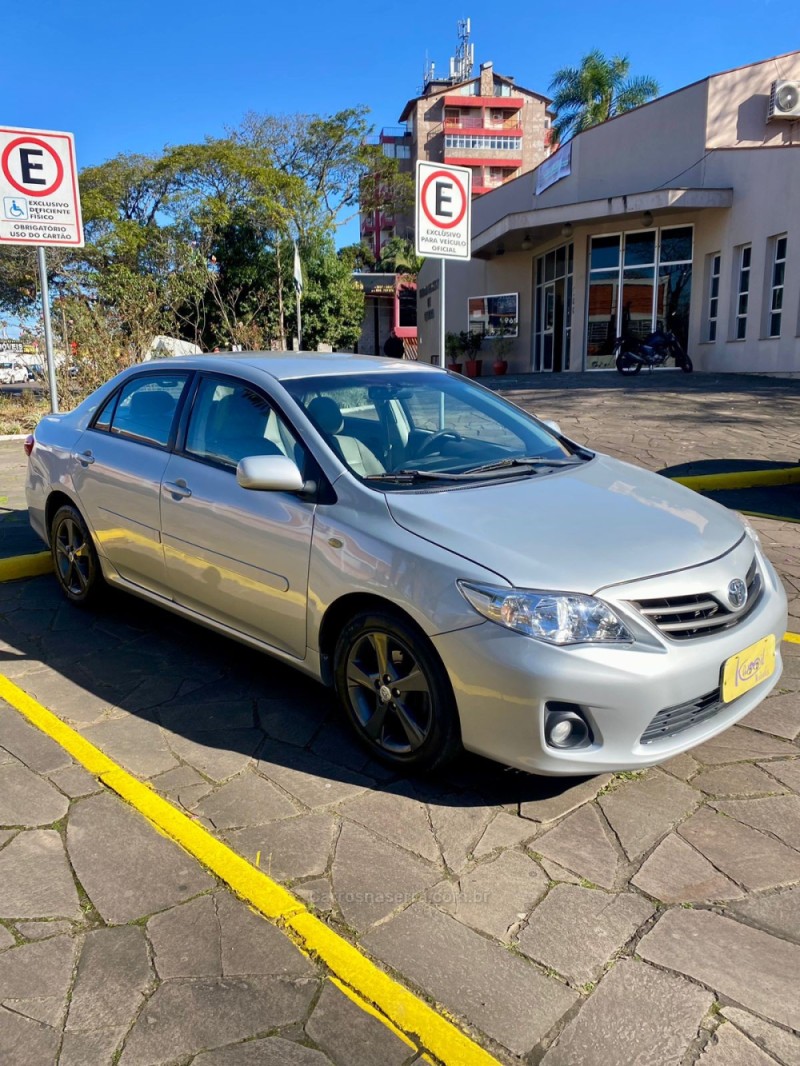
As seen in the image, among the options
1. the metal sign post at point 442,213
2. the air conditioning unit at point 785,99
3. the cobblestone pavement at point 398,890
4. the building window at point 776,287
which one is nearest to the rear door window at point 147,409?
the cobblestone pavement at point 398,890

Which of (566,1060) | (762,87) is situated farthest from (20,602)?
(762,87)

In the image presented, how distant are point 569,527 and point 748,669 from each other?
827mm

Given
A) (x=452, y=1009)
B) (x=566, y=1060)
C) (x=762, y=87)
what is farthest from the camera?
(x=762, y=87)

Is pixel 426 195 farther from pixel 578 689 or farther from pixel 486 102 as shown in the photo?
pixel 486 102

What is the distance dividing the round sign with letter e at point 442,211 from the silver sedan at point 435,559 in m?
2.25

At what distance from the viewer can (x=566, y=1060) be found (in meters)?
1.95

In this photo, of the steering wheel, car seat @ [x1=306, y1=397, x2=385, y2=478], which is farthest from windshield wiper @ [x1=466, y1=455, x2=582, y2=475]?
car seat @ [x1=306, y1=397, x2=385, y2=478]

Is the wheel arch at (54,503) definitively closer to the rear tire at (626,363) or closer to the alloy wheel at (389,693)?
the alloy wheel at (389,693)

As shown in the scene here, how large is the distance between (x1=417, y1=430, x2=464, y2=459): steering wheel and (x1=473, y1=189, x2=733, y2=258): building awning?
1606 centimetres

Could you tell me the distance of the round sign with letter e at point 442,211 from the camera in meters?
6.25

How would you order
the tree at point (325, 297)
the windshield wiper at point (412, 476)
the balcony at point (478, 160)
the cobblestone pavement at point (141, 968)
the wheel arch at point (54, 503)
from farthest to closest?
1. the balcony at point (478, 160)
2. the tree at point (325, 297)
3. the wheel arch at point (54, 503)
4. the windshield wiper at point (412, 476)
5. the cobblestone pavement at point (141, 968)

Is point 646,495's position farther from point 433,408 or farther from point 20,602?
point 20,602

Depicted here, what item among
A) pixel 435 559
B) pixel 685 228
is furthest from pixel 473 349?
pixel 435 559

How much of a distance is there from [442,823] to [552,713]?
59 centimetres
